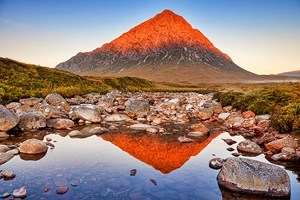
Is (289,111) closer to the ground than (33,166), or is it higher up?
higher up

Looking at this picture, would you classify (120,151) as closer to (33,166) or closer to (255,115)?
(33,166)

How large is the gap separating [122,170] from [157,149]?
286 centimetres

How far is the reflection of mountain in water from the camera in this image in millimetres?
9219

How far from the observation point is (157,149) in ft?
35.8

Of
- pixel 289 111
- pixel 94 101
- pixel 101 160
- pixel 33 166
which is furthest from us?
pixel 94 101

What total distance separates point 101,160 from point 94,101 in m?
18.1

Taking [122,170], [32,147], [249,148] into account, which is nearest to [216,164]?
[249,148]

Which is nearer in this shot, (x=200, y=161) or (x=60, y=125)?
(x=200, y=161)

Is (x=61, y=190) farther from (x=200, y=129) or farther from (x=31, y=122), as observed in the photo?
(x=200, y=129)

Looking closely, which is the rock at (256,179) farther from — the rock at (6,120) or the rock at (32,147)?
the rock at (6,120)

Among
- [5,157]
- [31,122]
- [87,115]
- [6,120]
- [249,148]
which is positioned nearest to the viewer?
[5,157]

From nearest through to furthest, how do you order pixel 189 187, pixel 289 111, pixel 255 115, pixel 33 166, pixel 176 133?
pixel 189 187, pixel 33 166, pixel 289 111, pixel 176 133, pixel 255 115

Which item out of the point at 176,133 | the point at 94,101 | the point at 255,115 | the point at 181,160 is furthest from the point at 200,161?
the point at 94,101

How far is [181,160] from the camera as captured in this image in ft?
31.3
